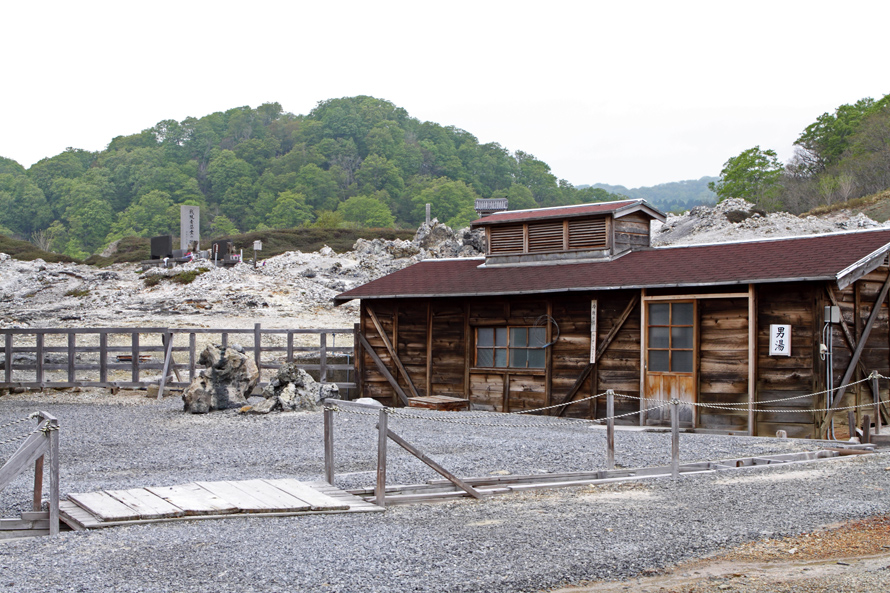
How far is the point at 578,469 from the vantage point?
37.2ft

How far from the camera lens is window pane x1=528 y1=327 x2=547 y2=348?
1877 cm

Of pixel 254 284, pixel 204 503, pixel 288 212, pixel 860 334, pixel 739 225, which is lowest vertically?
pixel 204 503

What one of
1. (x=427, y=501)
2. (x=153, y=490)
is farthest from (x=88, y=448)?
(x=427, y=501)

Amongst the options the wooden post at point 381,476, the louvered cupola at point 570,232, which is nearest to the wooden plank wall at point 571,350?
the louvered cupola at point 570,232

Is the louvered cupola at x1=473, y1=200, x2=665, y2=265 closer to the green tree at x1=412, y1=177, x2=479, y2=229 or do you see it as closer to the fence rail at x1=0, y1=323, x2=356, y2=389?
the fence rail at x1=0, y1=323, x2=356, y2=389

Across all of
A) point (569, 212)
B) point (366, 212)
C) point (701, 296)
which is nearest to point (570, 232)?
point (569, 212)

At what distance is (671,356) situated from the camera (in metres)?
16.6

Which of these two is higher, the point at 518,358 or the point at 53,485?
the point at 518,358

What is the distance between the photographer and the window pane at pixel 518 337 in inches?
750

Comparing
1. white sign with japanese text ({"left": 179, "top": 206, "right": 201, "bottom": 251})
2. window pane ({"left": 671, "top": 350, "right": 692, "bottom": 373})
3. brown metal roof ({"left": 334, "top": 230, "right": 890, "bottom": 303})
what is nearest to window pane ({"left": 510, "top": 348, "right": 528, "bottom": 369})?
brown metal roof ({"left": 334, "top": 230, "right": 890, "bottom": 303})

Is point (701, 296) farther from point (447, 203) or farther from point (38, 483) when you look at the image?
point (447, 203)

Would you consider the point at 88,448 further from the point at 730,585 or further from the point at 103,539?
the point at 730,585

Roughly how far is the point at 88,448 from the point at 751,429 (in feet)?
37.5

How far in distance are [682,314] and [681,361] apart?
36.3 inches
